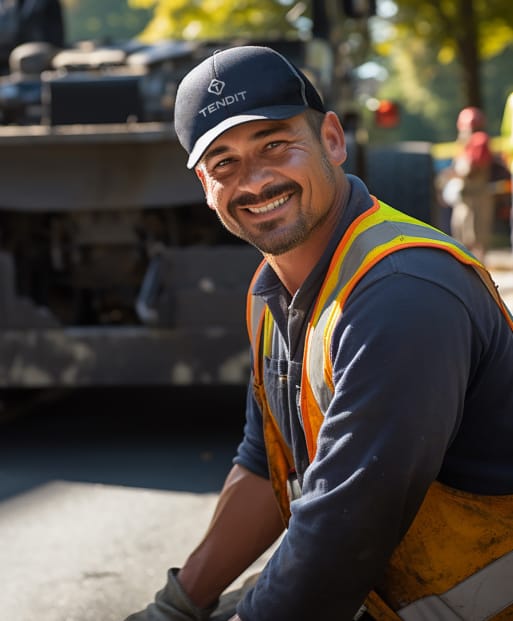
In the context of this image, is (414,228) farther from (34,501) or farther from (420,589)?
(34,501)

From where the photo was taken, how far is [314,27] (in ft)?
26.1

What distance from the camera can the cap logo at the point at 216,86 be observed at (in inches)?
99.3

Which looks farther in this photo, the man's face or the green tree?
the green tree

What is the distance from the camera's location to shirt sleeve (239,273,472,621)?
229 cm

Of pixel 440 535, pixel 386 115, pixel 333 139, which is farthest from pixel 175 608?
pixel 386 115

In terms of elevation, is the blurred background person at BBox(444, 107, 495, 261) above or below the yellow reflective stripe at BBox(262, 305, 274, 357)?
below

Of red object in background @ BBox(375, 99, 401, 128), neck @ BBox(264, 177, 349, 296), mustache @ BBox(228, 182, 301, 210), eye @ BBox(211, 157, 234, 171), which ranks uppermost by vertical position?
eye @ BBox(211, 157, 234, 171)

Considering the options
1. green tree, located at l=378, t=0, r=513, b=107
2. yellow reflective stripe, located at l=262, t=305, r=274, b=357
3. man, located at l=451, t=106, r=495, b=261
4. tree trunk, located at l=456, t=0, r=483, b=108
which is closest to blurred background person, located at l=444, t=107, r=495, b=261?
man, located at l=451, t=106, r=495, b=261

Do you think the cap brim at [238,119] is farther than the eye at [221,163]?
No

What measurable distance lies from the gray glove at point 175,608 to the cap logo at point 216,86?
1358 mm

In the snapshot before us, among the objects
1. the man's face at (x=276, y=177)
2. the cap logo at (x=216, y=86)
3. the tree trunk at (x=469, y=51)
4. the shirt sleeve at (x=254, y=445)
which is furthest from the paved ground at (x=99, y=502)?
the tree trunk at (x=469, y=51)

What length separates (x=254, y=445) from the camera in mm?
3213

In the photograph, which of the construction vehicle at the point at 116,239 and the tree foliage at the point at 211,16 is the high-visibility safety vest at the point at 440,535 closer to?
the construction vehicle at the point at 116,239

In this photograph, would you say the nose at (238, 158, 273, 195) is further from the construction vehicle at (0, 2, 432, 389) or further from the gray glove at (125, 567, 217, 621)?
the construction vehicle at (0, 2, 432, 389)
